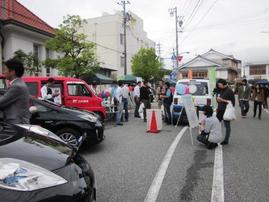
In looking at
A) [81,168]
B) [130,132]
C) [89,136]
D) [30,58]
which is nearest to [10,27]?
[30,58]

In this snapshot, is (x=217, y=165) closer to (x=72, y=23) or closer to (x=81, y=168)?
(x=81, y=168)

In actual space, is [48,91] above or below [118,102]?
above

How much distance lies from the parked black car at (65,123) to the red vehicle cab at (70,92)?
Answer: 11.7ft

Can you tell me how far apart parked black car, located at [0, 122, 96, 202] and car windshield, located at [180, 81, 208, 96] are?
10192 mm

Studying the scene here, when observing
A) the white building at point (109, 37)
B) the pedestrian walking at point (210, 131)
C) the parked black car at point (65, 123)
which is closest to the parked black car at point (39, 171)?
the parked black car at point (65, 123)

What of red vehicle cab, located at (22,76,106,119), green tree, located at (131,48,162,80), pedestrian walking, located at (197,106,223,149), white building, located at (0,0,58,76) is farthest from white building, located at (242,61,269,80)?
pedestrian walking, located at (197,106,223,149)

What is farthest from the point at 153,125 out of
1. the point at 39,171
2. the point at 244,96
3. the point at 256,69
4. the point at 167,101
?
the point at 256,69

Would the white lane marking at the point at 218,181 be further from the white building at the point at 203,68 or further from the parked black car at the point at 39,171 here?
the white building at the point at 203,68

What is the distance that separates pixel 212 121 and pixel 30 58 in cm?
1242

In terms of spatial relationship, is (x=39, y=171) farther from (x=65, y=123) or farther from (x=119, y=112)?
(x=119, y=112)

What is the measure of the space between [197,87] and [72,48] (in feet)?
24.5

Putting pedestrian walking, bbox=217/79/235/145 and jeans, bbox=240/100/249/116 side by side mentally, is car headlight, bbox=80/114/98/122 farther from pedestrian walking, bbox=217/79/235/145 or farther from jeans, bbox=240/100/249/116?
jeans, bbox=240/100/249/116

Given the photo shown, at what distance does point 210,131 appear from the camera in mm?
7957

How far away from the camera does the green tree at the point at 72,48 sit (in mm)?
17344
